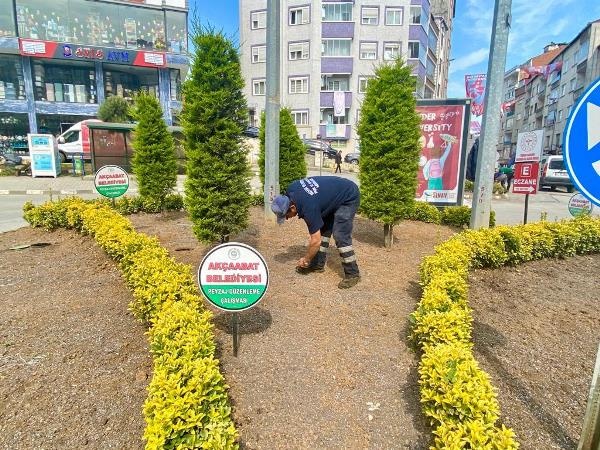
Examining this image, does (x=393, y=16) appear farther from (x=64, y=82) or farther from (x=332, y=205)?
(x=332, y=205)

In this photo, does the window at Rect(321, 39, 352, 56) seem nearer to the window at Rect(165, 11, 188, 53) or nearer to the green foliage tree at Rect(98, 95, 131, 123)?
the window at Rect(165, 11, 188, 53)

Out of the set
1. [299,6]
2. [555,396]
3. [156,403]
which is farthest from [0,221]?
[299,6]

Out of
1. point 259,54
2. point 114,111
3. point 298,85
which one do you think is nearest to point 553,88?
point 298,85

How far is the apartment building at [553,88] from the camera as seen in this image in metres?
40.2

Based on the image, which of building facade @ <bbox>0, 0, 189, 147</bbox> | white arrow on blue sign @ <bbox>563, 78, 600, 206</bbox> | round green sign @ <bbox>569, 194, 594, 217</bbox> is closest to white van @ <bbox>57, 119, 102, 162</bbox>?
building facade @ <bbox>0, 0, 189, 147</bbox>

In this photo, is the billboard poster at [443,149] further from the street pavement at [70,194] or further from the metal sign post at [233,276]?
the metal sign post at [233,276]

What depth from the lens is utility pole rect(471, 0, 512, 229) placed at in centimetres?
654

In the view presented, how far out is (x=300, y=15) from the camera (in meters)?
36.2

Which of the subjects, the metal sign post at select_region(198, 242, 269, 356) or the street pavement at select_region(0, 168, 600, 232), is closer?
the metal sign post at select_region(198, 242, 269, 356)

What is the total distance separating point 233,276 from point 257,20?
137ft

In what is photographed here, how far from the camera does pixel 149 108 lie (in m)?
8.50

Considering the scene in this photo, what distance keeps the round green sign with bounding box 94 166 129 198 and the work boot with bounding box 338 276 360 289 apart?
499 cm

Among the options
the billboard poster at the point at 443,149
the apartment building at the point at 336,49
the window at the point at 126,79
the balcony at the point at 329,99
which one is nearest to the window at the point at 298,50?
the apartment building at the point at 336,49

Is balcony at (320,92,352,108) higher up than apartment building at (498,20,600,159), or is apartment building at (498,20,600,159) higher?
apartment building at (498,20,600,159)
